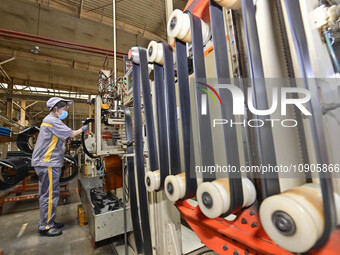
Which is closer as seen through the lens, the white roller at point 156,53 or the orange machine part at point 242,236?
the orange machine part at point 242,236

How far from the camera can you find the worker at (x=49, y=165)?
2.17m

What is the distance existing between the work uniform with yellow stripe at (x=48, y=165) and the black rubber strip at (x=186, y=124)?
6.89 ft

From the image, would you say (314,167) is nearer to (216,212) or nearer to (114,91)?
(216,212)

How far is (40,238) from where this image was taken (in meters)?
2.12

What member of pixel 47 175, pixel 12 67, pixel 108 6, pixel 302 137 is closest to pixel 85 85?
pixel 12 67

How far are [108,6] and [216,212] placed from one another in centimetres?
362

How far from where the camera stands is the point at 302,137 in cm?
47

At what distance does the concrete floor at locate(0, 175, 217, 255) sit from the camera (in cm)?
187

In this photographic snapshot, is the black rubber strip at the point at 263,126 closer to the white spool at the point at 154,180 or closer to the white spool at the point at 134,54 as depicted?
the white spool at the point at 154,180

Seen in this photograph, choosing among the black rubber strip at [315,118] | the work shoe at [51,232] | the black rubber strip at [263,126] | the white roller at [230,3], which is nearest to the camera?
the black rubber strip at [315,118]

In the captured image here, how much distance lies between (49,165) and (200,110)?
236 centimetres

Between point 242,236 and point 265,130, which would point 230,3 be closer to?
point 265,130

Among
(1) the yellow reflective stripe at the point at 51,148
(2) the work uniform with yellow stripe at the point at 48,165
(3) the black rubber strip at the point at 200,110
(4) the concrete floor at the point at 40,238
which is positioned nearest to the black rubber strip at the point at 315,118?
(3) the black rubber strip at the point at 200,110

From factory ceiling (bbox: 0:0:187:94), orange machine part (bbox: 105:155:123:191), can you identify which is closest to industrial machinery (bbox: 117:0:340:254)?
orange machine part (bbox: 105:155:123:191)
